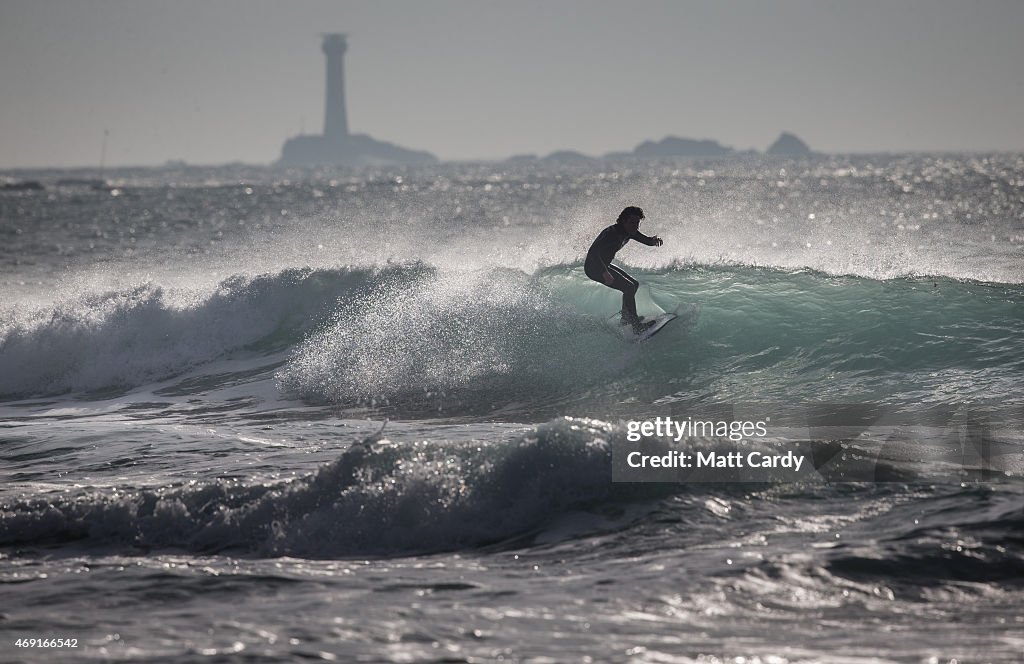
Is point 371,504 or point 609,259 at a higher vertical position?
point 609,259

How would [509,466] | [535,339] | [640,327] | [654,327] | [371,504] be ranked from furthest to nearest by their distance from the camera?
[535,339] < [654,327] < [640,327] < [509,466] < [371,504]

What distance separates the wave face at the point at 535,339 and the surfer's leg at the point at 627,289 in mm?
357

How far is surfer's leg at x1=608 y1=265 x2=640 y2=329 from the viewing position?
510 inches

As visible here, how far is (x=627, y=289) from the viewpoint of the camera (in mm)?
13102

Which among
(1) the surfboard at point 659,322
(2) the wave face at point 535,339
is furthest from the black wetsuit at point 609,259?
(2) the wave face at point 535,339

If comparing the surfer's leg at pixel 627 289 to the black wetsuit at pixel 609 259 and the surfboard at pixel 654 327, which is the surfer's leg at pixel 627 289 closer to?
the black wetsuit at pixel 609 259

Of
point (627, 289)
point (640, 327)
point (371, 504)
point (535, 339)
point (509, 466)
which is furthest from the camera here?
point (535, 339)

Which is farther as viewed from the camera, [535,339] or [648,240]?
[535,339]

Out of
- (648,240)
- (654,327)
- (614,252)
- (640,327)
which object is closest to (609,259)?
(614,252)

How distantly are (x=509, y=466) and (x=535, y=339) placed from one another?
6.46 m

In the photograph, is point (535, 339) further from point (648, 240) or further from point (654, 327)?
point (648, 240)

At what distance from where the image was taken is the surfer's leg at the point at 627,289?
1296 cm

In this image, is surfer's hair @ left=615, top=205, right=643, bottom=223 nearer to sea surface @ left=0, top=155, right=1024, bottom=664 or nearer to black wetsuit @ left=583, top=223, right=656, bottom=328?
black wetsuit @ left=583, top=223, right=656, bottom=328

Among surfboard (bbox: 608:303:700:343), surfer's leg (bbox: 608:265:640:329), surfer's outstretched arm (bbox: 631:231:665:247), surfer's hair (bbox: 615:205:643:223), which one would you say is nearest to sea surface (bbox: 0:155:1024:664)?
surfboard (bbox: 608:303:700:343)
